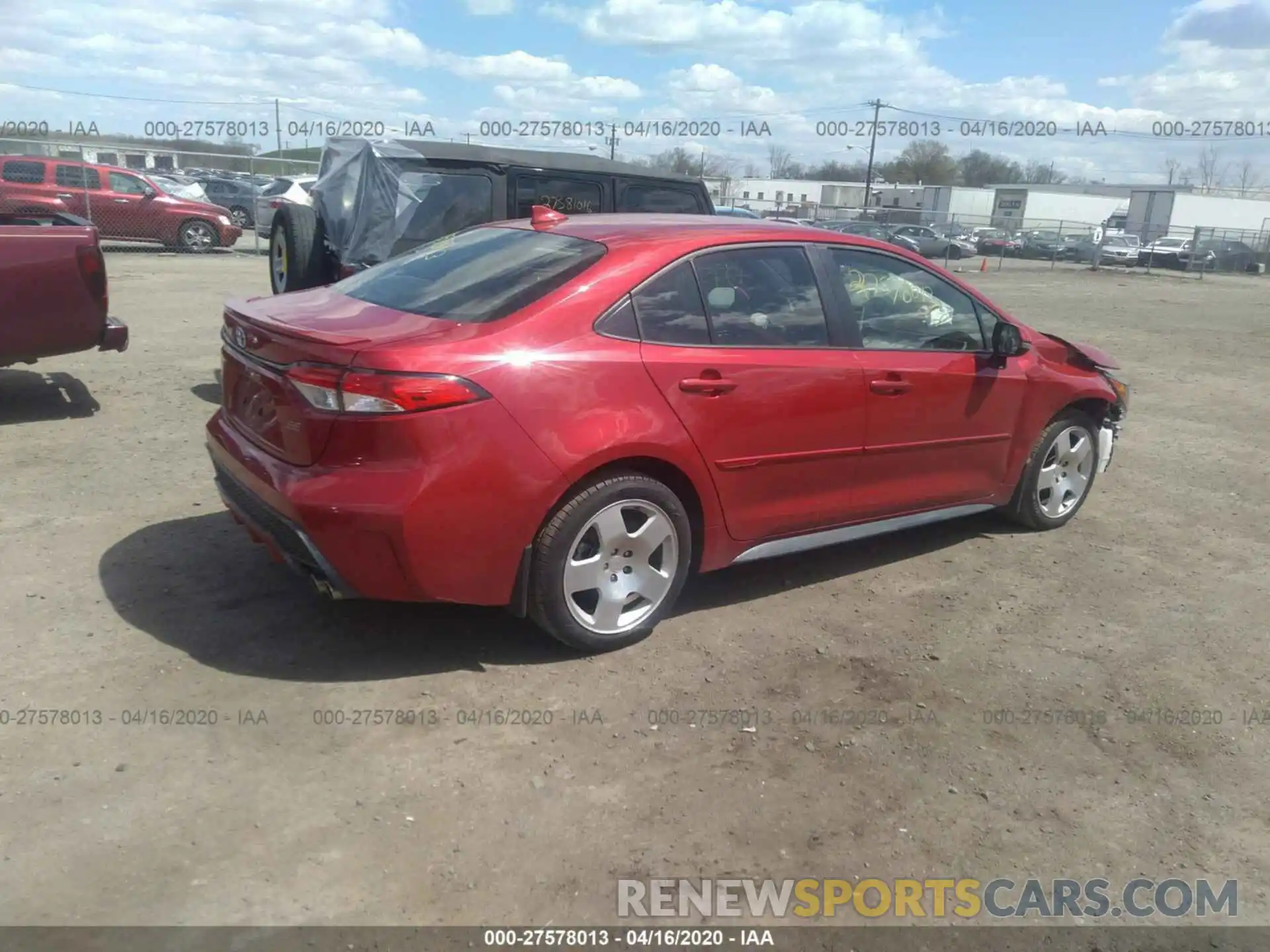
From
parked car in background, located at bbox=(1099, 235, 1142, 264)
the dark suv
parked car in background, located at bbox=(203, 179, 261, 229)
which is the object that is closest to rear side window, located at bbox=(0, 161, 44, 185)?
parked car in background, located at bbox=(203, 179, 261, 229)

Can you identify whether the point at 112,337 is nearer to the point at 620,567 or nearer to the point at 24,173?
the point at 620,567

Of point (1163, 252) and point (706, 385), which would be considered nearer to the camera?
point (706, 385)

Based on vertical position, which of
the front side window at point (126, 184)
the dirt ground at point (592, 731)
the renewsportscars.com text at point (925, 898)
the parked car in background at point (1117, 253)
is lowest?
the renewsportscars.com text at point (925, 898)

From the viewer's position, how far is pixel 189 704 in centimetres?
339

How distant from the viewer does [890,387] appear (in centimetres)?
448

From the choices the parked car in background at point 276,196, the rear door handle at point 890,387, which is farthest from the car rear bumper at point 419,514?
the parked car in background at point 276,196

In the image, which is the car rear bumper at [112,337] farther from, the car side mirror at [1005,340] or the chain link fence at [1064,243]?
the chain link fence at [1064,243]

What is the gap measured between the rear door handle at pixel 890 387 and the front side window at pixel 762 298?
12.1 inches

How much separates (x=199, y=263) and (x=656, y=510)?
16.4m

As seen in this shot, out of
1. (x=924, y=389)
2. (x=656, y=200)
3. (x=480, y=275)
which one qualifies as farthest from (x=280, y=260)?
(x=924, y=389)

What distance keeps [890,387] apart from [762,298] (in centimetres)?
75

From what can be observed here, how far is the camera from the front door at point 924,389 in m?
4.51

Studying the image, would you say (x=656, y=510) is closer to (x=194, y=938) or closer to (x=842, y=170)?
(x=194, y=938)

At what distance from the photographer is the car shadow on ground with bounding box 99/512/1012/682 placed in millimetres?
3750
